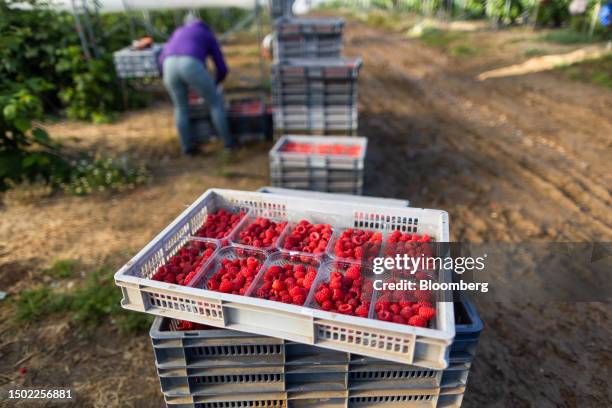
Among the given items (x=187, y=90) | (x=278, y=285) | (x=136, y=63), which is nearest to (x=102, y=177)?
(x=187, y=90)

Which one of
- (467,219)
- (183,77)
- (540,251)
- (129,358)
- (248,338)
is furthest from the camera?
(183,77)

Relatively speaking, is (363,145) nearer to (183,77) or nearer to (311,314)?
(183,77)

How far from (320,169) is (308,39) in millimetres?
4963

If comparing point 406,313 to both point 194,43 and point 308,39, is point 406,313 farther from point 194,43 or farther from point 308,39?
point 308,39

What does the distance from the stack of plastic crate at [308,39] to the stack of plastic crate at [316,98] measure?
2.67 metres

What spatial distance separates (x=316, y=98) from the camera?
21.5 ft

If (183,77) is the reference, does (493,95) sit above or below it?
below

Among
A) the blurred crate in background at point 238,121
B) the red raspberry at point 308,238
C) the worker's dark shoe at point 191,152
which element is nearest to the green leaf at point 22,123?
the worker's dark shoe at point 191,152

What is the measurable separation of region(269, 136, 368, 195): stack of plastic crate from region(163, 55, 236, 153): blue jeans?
2119mm

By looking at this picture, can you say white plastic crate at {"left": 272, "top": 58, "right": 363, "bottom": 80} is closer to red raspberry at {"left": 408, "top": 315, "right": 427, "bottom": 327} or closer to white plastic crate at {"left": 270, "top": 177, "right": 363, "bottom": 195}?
white plastic crate at {"left": 270, "top": 177, "right": 363, "bottom": 195}

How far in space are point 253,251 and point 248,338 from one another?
26.5 inches

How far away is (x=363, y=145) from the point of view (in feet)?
17.7

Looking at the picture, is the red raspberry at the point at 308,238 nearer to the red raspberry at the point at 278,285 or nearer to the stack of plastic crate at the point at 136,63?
the red raspberry at the point at 278,285

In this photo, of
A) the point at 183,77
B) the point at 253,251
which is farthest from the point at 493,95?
the point at 253,251
